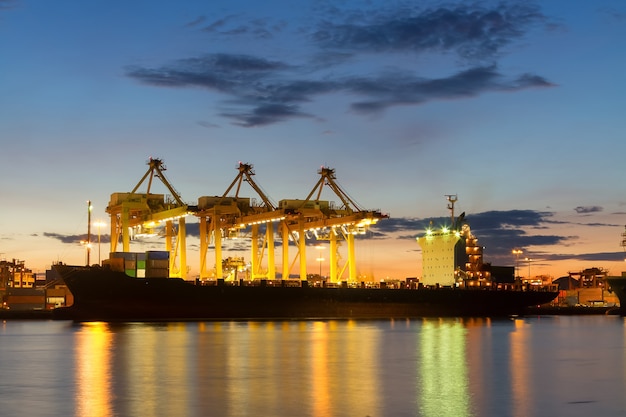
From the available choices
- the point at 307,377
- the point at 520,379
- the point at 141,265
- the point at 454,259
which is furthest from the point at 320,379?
the point at 454,259

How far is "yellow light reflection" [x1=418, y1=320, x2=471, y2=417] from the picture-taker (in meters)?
21.9

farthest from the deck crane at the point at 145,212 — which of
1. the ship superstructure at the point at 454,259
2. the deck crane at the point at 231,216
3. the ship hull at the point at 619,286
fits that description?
the ship hull at the point at 619,286

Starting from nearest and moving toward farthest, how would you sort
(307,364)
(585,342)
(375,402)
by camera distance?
(375,402)
(307,364)
(585,342)

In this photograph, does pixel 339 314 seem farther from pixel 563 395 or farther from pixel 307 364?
pixel 563 395

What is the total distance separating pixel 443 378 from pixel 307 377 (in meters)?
4.53

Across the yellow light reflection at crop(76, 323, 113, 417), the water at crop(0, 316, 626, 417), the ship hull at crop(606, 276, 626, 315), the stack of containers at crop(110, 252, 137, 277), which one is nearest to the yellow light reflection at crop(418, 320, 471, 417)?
the water at crop(0, 316, 626, 417)

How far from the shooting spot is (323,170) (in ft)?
275

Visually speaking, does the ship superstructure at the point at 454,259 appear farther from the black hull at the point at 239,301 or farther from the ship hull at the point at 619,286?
the ship hull at the point at 619,286

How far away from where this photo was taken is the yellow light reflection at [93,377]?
2177cm

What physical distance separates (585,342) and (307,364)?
2435 cm

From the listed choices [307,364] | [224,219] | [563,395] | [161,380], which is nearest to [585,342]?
[307,364]

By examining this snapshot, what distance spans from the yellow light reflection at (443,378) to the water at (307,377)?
0.12ft

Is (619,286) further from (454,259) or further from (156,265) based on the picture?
(156,265)

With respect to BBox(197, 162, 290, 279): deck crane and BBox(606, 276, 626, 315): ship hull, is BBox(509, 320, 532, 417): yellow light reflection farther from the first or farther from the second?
BBox(606, 276, 626, 315): ship hull
